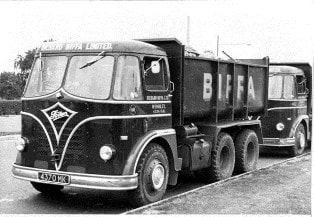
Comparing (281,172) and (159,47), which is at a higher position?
(159,47)

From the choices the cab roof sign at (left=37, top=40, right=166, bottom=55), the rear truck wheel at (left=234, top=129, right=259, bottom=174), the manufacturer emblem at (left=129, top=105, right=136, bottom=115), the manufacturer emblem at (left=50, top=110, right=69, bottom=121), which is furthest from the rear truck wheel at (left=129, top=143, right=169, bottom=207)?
the rear truck wheel at (left=234, top=129, right=259, bottom=174)

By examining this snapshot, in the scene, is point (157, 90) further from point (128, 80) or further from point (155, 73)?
point (128, 80)

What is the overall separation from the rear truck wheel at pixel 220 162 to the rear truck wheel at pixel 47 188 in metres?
Answer: 2.89

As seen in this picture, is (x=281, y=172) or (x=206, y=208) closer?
(x=206, y=208)

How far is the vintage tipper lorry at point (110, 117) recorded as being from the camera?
274 inches

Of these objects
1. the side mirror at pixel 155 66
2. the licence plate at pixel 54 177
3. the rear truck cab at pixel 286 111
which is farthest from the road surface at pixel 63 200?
the rear truck cab at pixel 286 111

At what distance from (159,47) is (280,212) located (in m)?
3.28

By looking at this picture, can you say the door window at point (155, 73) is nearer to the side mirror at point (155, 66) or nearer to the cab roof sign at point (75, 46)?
the side mirror at point (155, 66)

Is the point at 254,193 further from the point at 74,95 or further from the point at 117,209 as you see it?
the point at 74,95

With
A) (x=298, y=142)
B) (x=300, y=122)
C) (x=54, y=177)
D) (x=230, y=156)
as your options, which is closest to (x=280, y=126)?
(x=298, y=142)

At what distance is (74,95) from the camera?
23.5 feet

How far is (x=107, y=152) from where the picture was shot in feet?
22.6

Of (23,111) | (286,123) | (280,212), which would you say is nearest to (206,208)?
(280,212)

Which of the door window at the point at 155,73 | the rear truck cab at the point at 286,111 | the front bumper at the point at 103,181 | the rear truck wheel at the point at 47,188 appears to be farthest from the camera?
the rear truck cab at the point at 286,111
